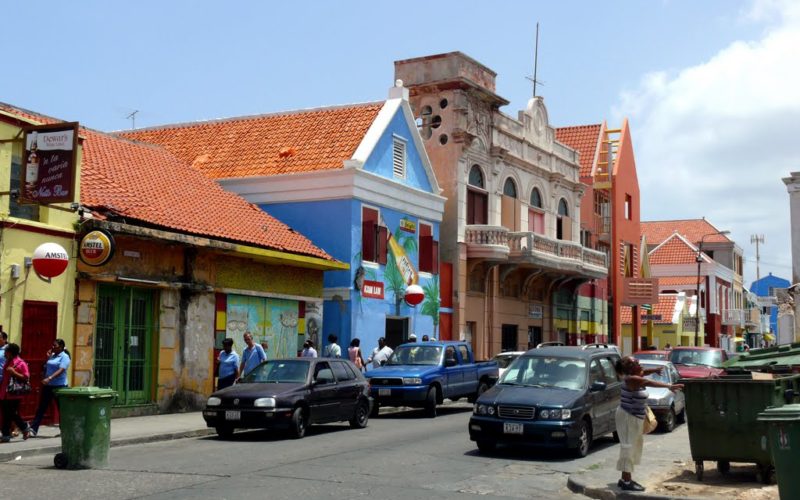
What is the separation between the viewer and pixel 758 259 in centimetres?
11681

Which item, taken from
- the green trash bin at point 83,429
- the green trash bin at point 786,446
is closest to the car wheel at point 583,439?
the green trash bin at point 786,446

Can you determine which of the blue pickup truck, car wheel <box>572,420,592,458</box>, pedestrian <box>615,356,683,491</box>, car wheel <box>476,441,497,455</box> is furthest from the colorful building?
pedestrian <box>615,356,683,491</box>

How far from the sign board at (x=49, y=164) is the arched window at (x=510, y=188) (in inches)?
908

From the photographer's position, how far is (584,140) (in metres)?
51.7

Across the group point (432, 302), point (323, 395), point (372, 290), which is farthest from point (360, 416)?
point (432, 302)

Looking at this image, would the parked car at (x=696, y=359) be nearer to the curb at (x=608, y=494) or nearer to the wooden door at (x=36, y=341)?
the curb at (x=608, y=494)

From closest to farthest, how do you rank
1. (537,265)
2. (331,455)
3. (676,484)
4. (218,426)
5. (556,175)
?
(676,484)
(331,455)
(218,426)
(537,265)
(556,175)

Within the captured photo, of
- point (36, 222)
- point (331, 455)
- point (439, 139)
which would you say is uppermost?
point (439, 139)

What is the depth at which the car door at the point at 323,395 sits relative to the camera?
1767 centimetres

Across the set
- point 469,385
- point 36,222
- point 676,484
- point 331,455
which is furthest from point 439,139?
point 676,484

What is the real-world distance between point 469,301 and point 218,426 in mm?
20488

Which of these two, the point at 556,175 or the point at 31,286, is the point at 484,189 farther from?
the point at 31,286

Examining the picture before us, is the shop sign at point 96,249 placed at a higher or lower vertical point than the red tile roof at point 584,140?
lower

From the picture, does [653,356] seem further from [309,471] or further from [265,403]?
[309,471]
